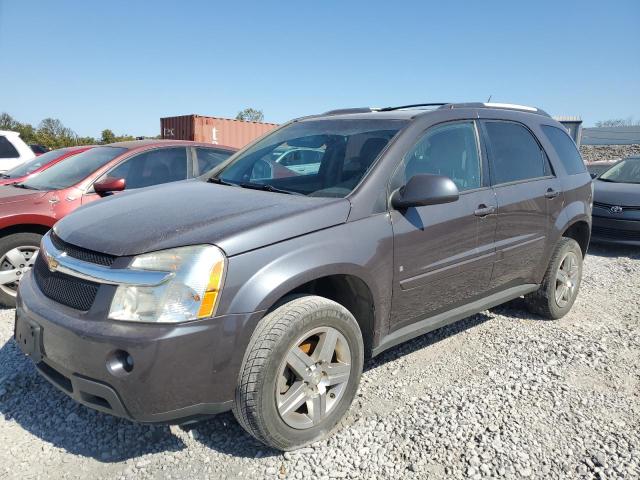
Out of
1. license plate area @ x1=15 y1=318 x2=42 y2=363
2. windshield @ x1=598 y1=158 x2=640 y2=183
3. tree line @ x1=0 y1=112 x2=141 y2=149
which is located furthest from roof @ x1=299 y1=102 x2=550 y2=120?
tree line @ x1=0 y1=112 x2=141 y2=149

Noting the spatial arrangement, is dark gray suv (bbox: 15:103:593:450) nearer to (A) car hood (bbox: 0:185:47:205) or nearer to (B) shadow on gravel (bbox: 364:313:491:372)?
(B) shadow on gravel (bbox: 364:313:491:372)

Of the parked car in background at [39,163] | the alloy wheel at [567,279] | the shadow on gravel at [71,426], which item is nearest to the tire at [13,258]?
the shadow on gravel at [71,426]

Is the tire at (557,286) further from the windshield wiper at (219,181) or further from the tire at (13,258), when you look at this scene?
the tire at (13,258)

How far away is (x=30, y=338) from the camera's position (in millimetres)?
2457

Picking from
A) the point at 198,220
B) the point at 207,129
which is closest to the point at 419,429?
the point at 198,220

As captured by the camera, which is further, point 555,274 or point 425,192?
point 555,274

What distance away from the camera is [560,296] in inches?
176

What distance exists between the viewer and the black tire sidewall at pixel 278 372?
2.32m

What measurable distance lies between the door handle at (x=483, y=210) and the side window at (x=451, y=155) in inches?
6.3

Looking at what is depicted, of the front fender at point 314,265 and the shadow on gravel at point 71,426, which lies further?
the shadow on gravel at point 71,426

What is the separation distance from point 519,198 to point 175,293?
8.86ft

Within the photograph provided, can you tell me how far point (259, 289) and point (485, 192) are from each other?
1.96 m

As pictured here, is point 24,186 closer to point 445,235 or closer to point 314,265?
point 314,265

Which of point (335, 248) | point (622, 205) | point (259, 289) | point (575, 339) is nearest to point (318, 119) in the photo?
point (335, 248)
